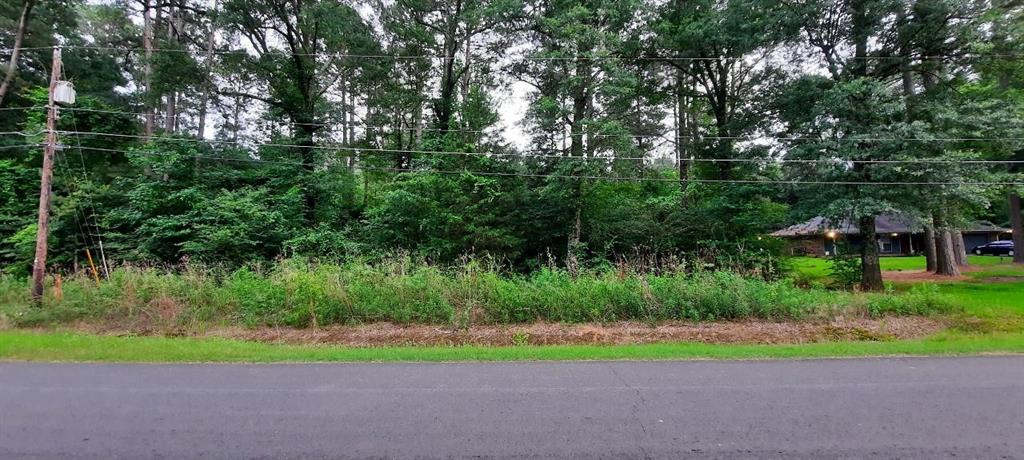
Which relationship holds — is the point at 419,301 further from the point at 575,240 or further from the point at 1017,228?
the point at 1017,228

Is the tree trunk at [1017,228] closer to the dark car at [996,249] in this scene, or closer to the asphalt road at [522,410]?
the dark car at [996,249]

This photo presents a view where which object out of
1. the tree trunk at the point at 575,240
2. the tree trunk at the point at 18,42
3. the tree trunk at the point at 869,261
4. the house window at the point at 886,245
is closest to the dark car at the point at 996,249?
the house window at the point at 886,245

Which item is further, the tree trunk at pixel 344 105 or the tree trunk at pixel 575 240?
the tree trunk at pixel 344 105

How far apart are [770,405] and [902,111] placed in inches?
582

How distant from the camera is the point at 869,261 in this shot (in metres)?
15.5

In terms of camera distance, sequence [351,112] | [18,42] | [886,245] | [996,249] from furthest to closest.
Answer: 1. [886,245]
2. [996,249]
3. [351,112]
4. [18,42]

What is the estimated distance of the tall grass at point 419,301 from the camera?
9586mm

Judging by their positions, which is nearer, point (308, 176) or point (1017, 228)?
point (308, 176)

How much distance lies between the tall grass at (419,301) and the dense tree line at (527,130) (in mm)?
3114

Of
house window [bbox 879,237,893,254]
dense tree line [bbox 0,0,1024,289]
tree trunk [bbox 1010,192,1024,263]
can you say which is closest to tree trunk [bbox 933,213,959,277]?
dense tree line [bbox 0,0,1024,289]

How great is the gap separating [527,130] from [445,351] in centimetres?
1238

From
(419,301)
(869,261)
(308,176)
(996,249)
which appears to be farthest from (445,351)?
(996,249)

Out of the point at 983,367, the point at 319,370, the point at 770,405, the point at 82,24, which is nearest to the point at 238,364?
the point at 319,370

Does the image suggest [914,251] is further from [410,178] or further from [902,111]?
[410,178]
